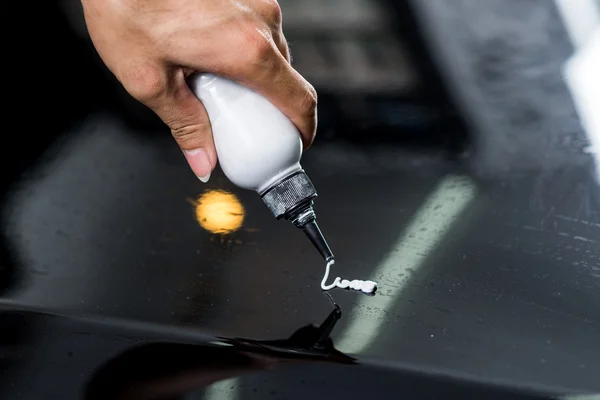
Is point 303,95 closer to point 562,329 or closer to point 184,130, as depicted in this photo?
point 184,130

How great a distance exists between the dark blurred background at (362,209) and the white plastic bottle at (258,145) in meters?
0.07

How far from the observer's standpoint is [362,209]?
772mm

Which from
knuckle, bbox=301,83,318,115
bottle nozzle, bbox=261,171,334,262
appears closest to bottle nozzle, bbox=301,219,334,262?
bottle nozzle, bbox=261,171,334,262

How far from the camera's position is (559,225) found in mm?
721

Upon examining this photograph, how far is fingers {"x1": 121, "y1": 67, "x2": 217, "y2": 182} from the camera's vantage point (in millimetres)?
647

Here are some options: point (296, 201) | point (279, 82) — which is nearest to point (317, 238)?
point (296, 201)

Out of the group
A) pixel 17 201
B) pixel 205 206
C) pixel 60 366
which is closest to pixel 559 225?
pixel 205 206

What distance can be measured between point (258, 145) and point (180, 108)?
3.2 inches

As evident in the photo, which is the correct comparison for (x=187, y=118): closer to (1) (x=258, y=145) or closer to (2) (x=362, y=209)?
(1) (x=258, y=145)

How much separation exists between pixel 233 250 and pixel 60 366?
194 mm

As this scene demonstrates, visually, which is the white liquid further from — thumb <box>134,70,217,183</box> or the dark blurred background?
Result: thumb <box>134,70,217,183</box>

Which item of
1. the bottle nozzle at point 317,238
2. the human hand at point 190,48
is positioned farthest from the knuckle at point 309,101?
the bottle nozzle at point 317,238

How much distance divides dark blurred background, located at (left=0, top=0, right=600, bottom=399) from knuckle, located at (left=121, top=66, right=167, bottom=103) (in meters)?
0.18

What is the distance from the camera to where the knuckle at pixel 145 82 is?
2.10 feet
